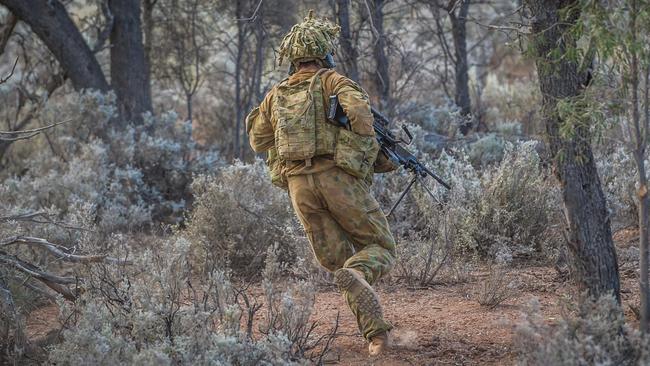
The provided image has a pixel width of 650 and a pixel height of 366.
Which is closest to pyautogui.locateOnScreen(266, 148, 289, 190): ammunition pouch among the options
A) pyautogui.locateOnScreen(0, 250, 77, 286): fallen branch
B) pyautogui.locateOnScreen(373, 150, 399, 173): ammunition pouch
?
pyautogui.locateOnScreen(373, 150, 399, 173): ammunition pouch

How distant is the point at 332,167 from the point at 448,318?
149 centimetres

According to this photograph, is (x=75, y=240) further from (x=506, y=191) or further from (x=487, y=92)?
(x=487, y=92)

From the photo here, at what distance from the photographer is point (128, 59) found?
11.8 metres

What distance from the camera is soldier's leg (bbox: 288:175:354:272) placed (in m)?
4.96

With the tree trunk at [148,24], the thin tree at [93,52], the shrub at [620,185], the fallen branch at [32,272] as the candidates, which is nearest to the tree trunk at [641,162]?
the shrub at [620,185]

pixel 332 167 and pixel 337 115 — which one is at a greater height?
pixel 337 115

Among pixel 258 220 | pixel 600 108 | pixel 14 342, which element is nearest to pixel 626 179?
pixel 258 220

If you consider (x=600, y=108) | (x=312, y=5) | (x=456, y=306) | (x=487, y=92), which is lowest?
(x=456, y=306)

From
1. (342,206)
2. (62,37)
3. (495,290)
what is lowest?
(495,290)

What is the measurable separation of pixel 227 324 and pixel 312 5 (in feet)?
26.9

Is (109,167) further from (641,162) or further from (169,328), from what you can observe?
(641,162)

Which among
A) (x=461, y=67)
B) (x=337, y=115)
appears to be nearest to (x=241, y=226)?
(x=337, y=115)

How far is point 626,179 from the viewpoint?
7.77 m

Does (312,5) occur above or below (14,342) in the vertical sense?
above
